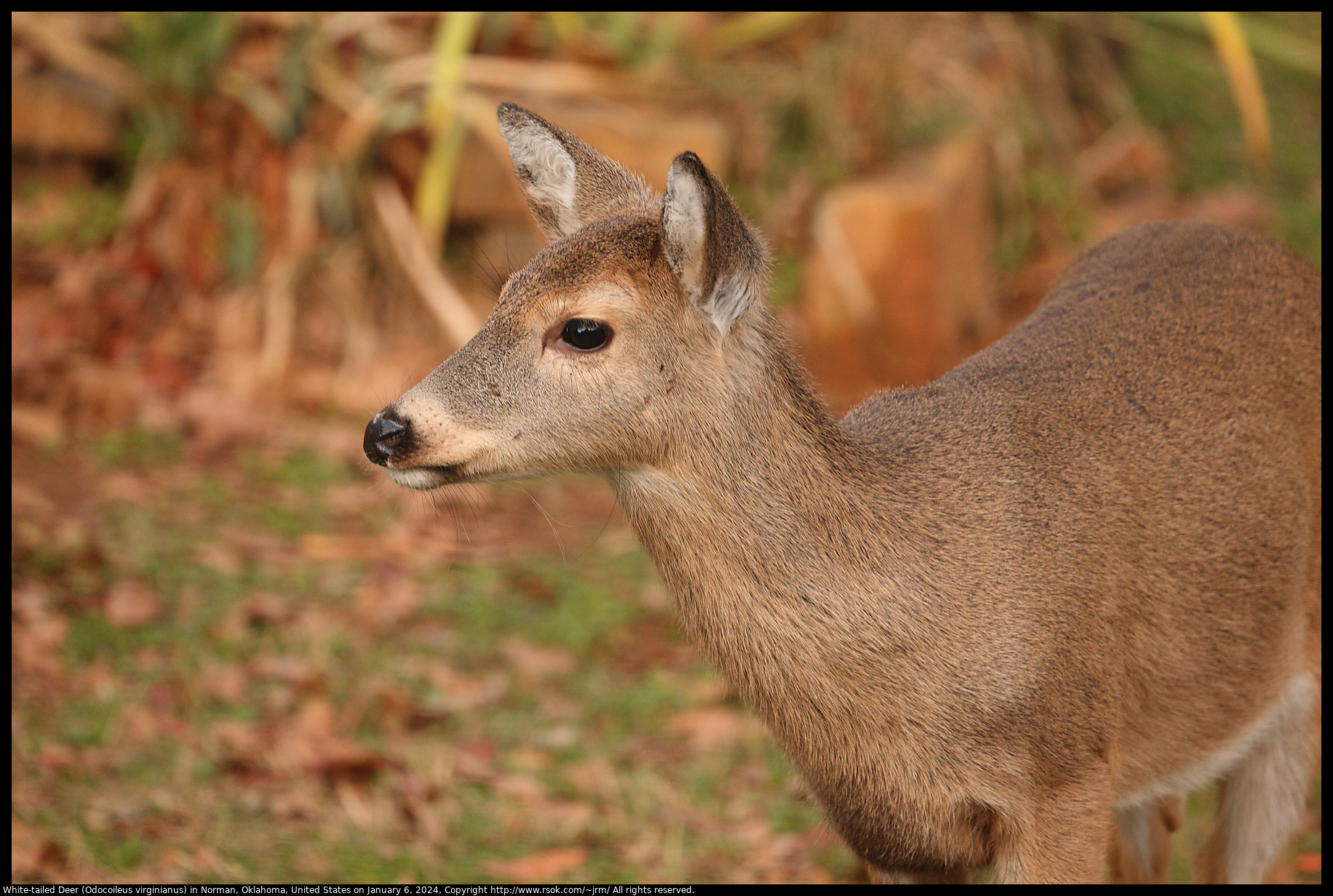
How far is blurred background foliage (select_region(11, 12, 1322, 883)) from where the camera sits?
17.7 ft

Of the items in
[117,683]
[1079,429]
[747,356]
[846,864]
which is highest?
[747,356]

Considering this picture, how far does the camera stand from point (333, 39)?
9.03m

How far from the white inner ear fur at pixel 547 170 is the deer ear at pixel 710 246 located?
0.59 m

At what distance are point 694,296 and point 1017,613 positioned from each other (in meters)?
1.11

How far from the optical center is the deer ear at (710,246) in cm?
319

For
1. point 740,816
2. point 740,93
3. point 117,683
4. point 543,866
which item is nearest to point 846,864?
point 740,816

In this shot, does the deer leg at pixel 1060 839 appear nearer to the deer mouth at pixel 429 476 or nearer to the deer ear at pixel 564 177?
the deer mouth at pixel 429 476

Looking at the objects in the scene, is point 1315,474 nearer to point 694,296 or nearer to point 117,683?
point 694,296

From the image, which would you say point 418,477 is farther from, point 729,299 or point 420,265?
point 420,265

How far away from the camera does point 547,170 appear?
12.8ft

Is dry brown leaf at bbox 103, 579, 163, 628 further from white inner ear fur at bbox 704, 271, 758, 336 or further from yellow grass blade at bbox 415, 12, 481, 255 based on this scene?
white inner ear fur at bbox 704, 271, 758, 336

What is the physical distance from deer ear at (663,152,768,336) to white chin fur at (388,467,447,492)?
0.74 metres

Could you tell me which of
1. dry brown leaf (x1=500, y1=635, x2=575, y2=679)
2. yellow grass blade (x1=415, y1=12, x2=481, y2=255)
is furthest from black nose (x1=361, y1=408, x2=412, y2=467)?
yellow grass blade (x1=415, y1=12, x2=481, y2=255)

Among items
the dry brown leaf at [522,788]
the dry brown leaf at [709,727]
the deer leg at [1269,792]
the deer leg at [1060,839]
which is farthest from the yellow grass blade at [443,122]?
the deer leg at [1060,839]
